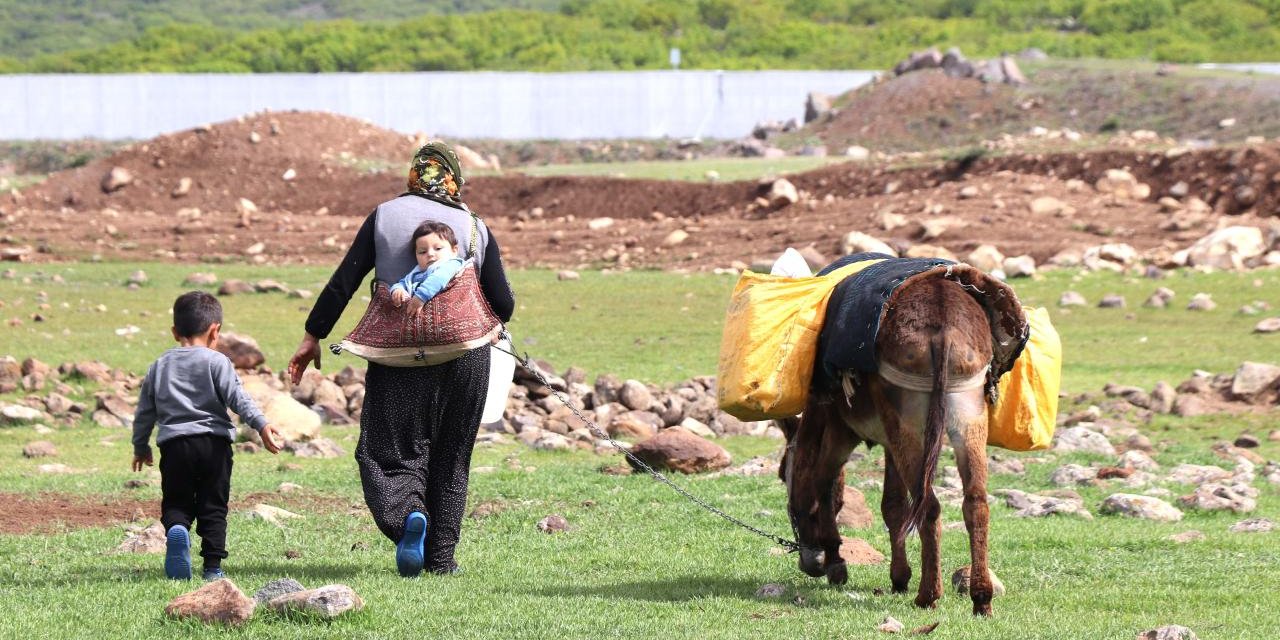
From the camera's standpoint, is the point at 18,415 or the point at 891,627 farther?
the point at 18,415

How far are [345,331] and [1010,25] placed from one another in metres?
63.3

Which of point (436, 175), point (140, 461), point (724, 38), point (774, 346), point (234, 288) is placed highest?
point (436, 175)

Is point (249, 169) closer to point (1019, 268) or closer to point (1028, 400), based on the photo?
point (1019, 268)

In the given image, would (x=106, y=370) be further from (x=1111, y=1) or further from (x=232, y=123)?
(x=1111, y=1)

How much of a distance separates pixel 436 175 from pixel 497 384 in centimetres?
101

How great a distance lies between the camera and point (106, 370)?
1612 cm

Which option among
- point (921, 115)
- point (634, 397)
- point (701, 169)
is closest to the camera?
point (634, 397)

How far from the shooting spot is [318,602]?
20.7ft

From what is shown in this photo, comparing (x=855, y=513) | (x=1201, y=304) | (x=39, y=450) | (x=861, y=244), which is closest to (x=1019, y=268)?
(x=861, y=244)

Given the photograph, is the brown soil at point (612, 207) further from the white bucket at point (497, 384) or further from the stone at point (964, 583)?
the stone at point (964, 583)

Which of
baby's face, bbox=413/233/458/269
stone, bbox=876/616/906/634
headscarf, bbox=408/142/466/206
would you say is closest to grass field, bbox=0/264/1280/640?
stone, bbox=876/616/906/634

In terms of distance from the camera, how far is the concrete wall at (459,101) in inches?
2314

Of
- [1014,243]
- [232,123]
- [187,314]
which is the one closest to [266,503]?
[187,314]

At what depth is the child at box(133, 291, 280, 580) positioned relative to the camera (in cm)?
729
